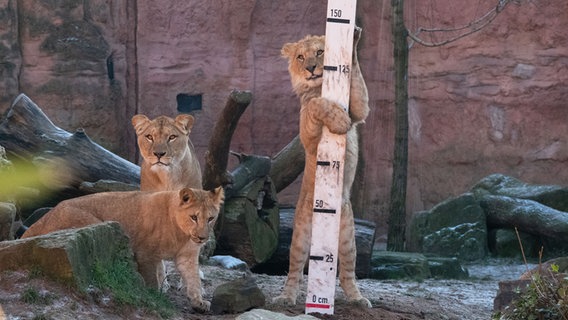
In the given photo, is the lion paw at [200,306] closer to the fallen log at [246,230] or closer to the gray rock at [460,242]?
the fallen log at [246,230]

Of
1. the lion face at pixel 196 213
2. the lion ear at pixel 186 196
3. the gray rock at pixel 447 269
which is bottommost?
the gray rock at pixel 447 269

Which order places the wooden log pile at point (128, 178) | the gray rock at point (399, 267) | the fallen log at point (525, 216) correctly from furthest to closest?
the fallen log at point (525, 216)
the gray rock at point (399, 267)
the wooden log pile at point (128, 178)

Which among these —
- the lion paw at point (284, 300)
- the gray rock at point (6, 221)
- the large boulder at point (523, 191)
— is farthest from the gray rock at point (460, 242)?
the gray rock at point (6, 221)

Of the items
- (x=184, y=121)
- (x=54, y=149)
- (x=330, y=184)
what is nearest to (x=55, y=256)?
(x=330, y=184)

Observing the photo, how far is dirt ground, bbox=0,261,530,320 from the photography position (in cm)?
548

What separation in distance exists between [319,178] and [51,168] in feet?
14.3

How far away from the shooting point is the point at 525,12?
15.5 metres

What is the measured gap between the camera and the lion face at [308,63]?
774cm

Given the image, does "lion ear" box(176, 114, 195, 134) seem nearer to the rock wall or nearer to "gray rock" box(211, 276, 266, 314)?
"gray rock" box(211, 276, 266, 314)

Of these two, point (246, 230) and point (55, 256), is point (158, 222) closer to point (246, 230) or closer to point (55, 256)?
point (55, 256)

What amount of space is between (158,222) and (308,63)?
1.70 metres

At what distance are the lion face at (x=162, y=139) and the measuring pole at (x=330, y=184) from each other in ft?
6.55

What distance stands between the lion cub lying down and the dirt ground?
12.3 inches

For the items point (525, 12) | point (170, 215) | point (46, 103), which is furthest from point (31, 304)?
point (525, 12)
